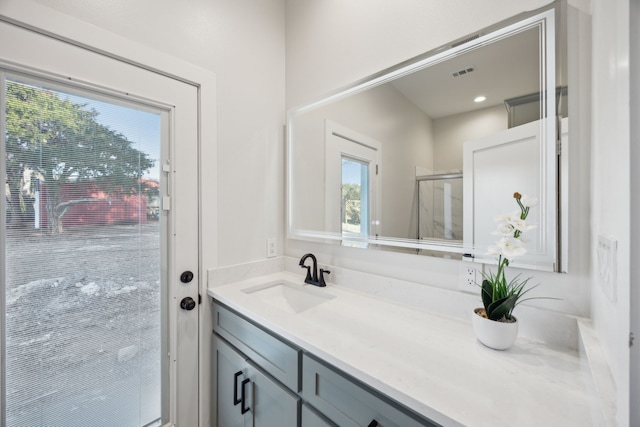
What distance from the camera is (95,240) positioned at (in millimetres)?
1027

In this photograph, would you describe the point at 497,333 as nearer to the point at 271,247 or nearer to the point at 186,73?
the point at 271,247

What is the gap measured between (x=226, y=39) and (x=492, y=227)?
1539 mm

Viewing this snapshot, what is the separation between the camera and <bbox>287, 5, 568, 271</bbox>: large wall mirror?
826mm

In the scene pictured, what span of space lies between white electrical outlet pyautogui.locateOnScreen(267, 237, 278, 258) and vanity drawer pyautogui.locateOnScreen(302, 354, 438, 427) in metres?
0.82

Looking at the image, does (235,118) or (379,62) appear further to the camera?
(235,118)

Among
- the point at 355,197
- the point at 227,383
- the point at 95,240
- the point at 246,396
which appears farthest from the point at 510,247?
the point at 95,240

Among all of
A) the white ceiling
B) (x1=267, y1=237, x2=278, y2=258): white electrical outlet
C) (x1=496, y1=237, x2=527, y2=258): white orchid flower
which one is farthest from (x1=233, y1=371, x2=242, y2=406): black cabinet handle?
the white ceiling

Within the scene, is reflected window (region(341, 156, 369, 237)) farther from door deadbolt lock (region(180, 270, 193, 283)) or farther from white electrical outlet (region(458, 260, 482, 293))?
door deadbolt lock (region(180, 270, 193, 283))

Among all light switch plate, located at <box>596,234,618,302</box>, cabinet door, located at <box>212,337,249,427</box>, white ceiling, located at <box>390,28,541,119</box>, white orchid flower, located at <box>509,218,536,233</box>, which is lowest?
cabinet door, located at <box>212,337,249,427</box>

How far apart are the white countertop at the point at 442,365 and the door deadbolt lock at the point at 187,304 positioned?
0.32m

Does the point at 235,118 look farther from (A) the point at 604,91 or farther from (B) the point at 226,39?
(A) the point at 604,91

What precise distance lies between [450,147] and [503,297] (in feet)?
1.80

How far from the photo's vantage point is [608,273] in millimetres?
506

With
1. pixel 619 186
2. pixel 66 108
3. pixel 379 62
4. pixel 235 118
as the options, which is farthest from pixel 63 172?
pixel 619 186
